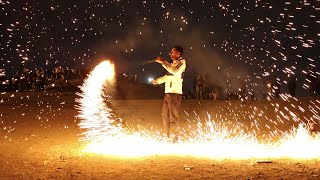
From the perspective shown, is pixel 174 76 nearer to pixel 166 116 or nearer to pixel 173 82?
pixel 173 82

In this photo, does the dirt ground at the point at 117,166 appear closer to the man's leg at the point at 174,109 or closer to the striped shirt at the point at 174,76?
the man's leg at the point at 174,109

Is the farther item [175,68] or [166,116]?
[166,116]

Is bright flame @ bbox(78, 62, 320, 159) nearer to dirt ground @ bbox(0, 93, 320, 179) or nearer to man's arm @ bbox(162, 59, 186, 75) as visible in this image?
dirt ground @ bbox(0, 93, 320, 179)

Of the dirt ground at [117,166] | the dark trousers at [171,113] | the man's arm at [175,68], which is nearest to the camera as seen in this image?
the dirt ground at [117,166]

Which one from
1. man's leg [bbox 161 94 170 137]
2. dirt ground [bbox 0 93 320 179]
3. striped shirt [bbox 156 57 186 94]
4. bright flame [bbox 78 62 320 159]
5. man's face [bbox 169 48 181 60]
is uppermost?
man's face [bbox 169 48 181 60]

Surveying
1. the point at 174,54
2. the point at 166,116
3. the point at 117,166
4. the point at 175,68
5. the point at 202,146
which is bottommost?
the point at 117,166

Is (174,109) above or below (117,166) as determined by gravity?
above

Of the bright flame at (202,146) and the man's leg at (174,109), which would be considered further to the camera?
the man's leg at (174,109)

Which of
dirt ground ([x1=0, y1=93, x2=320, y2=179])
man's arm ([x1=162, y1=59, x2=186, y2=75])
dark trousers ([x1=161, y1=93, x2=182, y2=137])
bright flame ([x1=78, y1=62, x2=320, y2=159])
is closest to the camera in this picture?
dirt ground ([x1=0, y1=93, x2=320, y2=179])

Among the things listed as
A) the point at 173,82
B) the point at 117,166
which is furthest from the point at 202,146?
the point at 117,166

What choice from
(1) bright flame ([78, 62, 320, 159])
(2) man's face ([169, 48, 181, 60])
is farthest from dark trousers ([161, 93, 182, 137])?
(2) man's face ([169, 48, 181, 60])

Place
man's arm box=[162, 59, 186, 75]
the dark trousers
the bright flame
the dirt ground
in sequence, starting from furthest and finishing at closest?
the dark trousers → man's arm box=[162, 59, 186, 75] → the bright flame → the dirt ground

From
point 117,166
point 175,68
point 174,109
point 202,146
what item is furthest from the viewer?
point 174,109

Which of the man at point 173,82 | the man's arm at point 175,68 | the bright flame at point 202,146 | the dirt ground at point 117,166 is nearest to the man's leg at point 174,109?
the man at point 173,82
